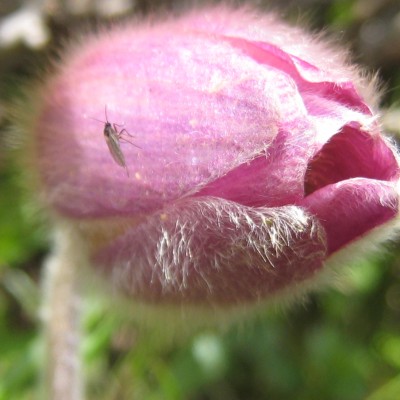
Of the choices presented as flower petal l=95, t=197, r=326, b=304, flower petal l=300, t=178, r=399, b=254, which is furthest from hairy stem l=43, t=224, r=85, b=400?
flower petal l=300, t=178, r=399, b=254

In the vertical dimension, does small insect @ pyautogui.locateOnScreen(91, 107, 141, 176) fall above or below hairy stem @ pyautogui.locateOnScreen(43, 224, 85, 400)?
above

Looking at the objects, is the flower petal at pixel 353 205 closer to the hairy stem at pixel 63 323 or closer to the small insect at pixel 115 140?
the small insect at pixel 115 140

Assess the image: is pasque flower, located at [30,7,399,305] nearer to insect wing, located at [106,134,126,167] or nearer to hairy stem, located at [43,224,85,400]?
insect wing, located at [106,134,126,167]

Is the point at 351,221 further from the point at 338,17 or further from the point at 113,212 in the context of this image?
the point at 338,17

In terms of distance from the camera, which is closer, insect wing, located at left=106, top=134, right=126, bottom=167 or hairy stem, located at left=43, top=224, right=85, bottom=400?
insect wing, located at left=106, top=134, right=126, bottom=167

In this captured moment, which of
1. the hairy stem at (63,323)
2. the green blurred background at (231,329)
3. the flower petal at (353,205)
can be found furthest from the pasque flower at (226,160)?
the green blurred background at (231,329)

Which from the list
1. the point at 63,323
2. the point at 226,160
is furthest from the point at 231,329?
the point at 226,160

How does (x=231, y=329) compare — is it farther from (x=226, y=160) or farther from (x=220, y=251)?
(x=226, y=160)
